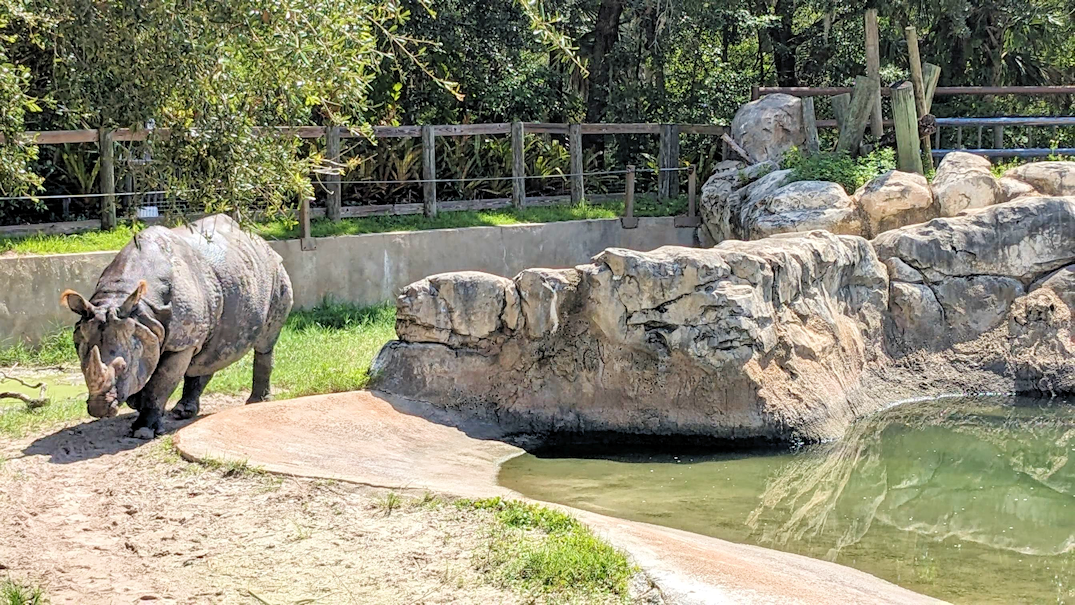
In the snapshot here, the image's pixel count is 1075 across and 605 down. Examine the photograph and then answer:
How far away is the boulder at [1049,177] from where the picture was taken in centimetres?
1488

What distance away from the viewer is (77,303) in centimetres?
841

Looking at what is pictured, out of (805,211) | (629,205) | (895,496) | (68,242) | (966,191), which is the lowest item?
(895,496)

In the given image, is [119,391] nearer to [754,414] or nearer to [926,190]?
[754,414]

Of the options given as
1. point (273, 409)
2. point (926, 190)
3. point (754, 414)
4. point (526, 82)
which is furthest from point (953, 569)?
point (526, 82)

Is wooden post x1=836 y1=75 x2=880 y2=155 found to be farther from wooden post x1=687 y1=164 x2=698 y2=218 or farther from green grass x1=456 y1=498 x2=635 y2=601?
green grass x1=456 y1=498 x2=635 y2=601

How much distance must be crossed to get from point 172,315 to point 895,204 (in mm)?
9628

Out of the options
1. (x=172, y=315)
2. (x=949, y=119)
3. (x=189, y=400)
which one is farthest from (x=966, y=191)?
(x=172, y=315)

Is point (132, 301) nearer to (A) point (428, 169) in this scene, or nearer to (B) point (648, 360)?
(B) point (648, 360)

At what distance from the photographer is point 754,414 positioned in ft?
36.4

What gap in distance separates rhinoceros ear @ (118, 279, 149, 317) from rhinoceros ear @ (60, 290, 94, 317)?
0.71 feet

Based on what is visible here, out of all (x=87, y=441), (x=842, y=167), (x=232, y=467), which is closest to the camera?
(x=232, y=467)

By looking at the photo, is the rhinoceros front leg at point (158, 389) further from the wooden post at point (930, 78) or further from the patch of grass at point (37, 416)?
the wooden post at point (930, 78)

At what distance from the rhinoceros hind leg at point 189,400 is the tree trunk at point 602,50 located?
A: 12591 millimetres

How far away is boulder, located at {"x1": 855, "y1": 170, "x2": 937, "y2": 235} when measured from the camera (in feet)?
49.4
